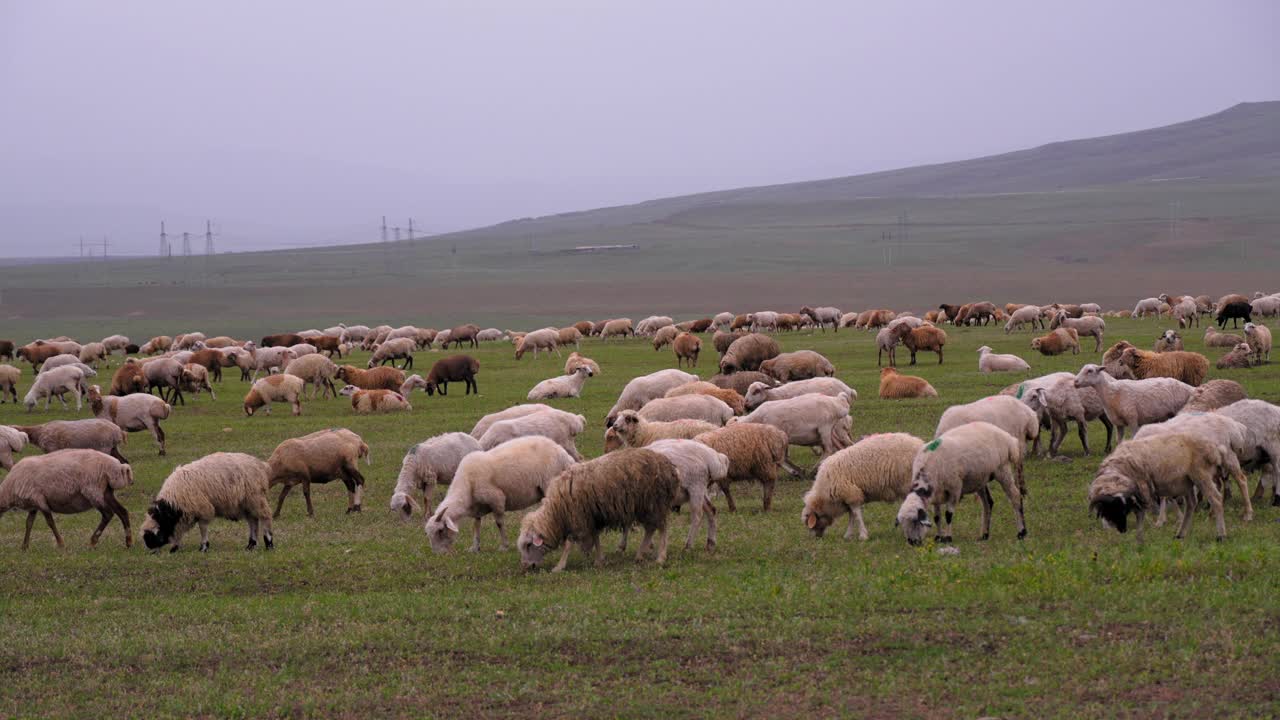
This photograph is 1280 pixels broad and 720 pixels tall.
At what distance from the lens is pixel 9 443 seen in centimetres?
1845

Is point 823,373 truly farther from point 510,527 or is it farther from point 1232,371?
point 510,527

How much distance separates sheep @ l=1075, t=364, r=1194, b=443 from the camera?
52.1 feet

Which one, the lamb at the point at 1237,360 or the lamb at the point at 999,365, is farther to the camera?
the lamb at the point at 999,365

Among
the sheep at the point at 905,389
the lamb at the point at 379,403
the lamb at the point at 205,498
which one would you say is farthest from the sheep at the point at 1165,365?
the lamb at the point at 379,403

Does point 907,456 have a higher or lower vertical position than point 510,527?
higher

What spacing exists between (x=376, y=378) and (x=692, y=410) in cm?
1552

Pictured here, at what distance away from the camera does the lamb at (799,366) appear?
1095 inches

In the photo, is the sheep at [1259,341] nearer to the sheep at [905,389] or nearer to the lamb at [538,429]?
the sheep at [905,389]

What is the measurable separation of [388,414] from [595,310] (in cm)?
7059

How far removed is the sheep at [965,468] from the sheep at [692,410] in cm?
665

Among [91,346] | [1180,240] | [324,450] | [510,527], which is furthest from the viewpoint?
[1180,240]

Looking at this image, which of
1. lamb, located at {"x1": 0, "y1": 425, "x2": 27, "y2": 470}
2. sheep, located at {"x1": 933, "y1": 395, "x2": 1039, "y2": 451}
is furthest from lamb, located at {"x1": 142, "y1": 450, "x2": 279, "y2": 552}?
sheep, located at {"x1": 933, "y1": 395, "x2": 1039, "y2": 451}

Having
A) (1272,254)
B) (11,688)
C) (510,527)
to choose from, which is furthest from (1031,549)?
(1272,254)

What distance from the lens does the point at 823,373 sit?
28281mm
